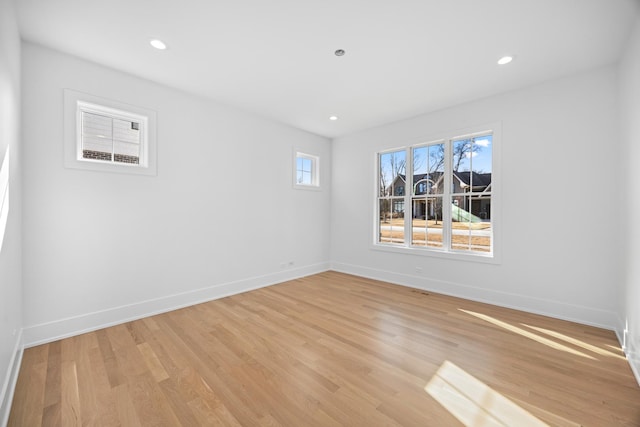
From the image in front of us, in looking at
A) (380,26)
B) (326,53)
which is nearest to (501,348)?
(380,26)

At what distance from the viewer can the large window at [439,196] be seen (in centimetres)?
383

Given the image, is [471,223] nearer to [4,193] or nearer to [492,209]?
[492,209]

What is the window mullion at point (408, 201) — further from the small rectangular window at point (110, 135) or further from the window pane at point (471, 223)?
the small rectangular window at point (110, 135)

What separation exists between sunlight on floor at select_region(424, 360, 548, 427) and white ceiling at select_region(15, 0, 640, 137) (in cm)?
296

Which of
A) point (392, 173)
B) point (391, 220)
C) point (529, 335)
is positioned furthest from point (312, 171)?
point (529, 335)

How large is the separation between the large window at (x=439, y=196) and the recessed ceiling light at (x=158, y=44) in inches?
150

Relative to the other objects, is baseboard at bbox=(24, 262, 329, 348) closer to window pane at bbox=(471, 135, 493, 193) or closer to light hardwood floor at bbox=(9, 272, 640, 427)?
light hardwood floor at bbox=(9, 272, 640, 427)

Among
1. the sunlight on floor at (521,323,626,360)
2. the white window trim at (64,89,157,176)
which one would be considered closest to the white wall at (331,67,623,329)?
the sunlight on floor at (521,323,626,360)

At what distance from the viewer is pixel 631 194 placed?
238cm

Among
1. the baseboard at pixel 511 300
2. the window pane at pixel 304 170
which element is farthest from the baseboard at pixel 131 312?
the baseboard at pixel 511 300

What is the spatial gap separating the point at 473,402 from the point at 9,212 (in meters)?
3.69

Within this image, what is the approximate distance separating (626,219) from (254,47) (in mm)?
4106

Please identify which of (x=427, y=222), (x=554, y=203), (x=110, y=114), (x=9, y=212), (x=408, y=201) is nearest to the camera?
(x=9, y=212)

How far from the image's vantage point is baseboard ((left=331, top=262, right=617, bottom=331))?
2914mm
